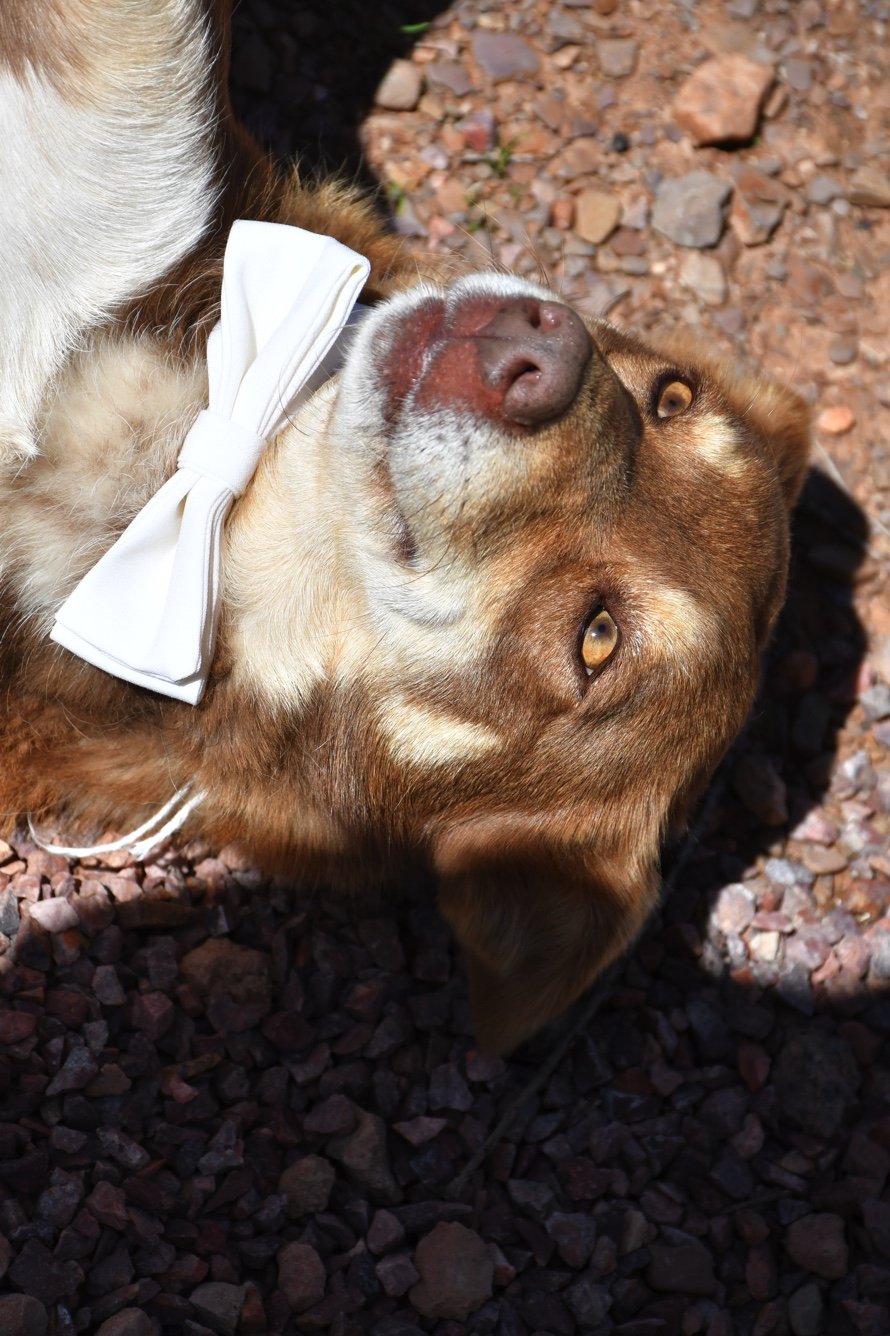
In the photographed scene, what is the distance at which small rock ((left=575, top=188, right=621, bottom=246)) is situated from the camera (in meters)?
4.28

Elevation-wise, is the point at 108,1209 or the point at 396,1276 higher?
the point at 108,1209

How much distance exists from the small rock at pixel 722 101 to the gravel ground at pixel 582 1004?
2cm

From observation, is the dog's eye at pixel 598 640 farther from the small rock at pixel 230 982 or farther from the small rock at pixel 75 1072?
the small rock at pixel 75 1072

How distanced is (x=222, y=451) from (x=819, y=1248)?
8.33 ft

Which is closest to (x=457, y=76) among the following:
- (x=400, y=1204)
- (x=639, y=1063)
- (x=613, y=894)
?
(x=613, y=894)

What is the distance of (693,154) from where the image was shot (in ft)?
14.4

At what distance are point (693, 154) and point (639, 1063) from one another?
2919 mm

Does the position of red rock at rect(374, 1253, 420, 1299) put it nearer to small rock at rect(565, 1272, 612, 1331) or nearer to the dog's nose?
small rock at rect(565, 1272, 612, 1331)

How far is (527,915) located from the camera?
10.7 ft

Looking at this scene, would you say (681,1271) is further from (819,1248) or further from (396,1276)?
(396,1276)

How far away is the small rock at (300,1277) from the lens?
10.1 feet

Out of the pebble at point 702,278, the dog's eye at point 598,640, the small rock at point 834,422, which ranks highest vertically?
the pebble at point 702,278

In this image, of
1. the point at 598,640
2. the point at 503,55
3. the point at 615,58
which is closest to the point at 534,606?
the point at 598,640

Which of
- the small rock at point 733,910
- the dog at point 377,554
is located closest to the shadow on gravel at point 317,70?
the dog at point 377,554
